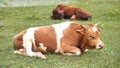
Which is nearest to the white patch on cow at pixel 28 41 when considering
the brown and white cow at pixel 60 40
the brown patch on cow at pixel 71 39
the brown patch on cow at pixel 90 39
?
the brown and white cow at pixel 60 40

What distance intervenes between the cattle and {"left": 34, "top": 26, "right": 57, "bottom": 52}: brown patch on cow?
678 cm

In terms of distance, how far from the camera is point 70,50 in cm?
809

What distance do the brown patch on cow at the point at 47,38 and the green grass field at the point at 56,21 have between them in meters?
0.20

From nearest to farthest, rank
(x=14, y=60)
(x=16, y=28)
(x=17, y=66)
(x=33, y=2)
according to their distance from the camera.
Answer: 1. (x=17, y=66)
2. (x=14, y=60)
3. (x=16, y=28)
4. (x=33, y=2)

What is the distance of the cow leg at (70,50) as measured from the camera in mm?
8070

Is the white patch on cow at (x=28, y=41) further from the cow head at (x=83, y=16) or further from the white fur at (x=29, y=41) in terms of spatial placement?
the cow head at (x=83, y=16)

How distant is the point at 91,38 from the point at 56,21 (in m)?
6.86

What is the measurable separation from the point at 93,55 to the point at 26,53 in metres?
1.37

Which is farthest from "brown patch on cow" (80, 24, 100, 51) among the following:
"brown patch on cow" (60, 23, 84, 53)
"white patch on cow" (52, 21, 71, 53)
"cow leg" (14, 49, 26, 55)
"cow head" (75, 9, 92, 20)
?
"cow head" (75, 9, 92, 20)

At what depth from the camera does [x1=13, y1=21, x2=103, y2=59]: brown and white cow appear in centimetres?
809

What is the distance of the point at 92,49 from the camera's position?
8320mm

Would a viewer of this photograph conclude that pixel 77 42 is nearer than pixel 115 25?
Yes

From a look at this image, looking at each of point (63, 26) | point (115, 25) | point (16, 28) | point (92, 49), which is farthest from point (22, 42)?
point (115, 25)

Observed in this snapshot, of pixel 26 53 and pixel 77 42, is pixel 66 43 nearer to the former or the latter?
pixel 77 42
